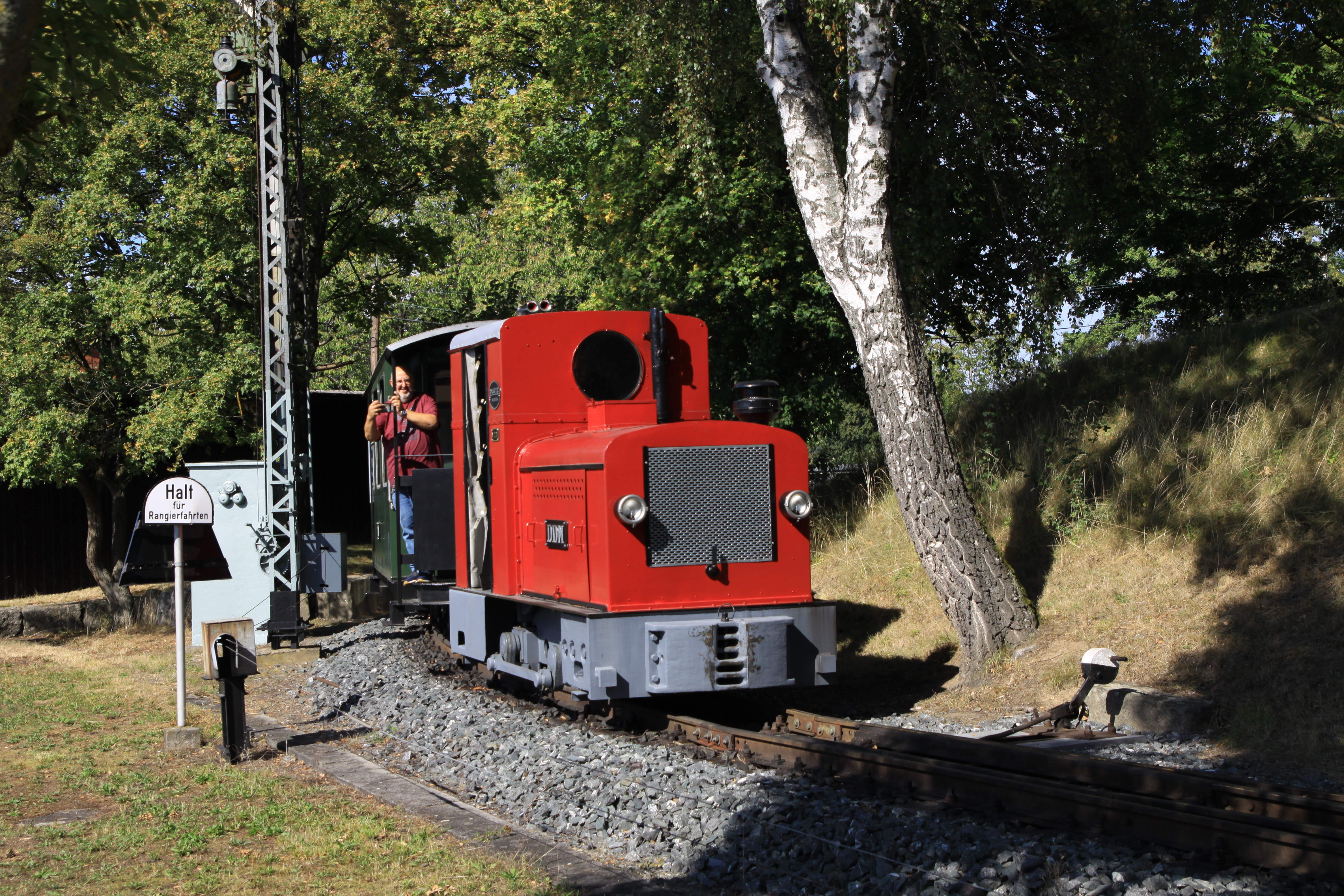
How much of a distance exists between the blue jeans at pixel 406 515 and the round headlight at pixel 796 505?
13.8ft

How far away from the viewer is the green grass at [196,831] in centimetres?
482

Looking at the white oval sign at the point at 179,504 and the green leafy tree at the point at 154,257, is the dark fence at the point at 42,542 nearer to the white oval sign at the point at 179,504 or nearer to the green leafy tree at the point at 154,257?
the green leafy tree at the point at 154,257

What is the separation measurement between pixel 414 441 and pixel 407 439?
6cm

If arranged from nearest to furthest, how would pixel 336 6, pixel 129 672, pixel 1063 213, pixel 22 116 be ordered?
pixel 22 116 → pixel 1063 213 → pixel 129 672 → pixel 336 6

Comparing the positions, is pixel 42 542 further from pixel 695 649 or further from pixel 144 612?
pixel 695 649

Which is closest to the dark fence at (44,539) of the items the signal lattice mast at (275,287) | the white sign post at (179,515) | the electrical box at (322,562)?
the electrical box at (322,562)

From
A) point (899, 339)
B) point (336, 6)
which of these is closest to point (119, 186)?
point (336, 6)

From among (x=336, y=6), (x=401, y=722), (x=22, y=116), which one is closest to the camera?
(x=22, y=116)

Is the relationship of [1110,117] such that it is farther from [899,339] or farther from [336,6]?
[336,6]

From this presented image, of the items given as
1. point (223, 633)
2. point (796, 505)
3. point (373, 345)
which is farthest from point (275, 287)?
point (373, 345)

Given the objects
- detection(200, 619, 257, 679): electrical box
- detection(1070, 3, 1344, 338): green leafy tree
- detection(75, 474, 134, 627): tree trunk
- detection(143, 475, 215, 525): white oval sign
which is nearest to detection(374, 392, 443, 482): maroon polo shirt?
detection(200, 619, 257, 679): electrical box

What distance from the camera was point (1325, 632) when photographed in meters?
7.41

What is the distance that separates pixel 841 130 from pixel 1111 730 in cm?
770

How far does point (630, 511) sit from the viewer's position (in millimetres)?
6844
